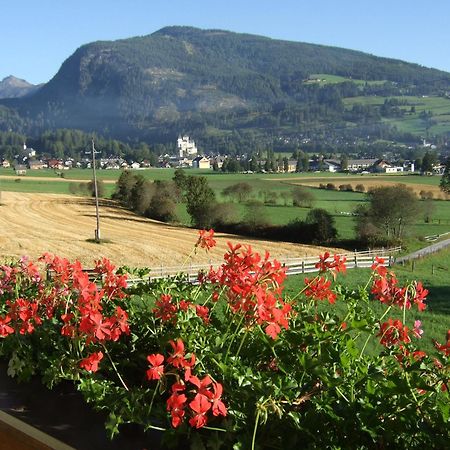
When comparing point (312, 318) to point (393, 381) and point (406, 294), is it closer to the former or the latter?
point (406, 294)

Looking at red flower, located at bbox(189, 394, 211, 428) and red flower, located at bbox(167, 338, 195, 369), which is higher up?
red flower, located at bbox(167, 338, 195, 369)

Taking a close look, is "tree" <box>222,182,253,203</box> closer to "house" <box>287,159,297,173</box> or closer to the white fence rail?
the white fence rail

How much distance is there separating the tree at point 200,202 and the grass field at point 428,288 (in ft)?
52.6

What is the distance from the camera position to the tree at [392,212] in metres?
37.5

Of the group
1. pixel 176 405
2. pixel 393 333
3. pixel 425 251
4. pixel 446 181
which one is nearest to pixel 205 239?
pixel 393 333

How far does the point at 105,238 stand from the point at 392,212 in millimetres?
18118

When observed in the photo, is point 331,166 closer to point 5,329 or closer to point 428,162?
point 428,162

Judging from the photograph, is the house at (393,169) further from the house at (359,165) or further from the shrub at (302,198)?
the shrub at (302,198)

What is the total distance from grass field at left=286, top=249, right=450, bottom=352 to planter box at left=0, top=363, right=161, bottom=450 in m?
1.78

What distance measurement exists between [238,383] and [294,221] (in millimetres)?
37665

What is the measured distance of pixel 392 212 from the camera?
37625 mm

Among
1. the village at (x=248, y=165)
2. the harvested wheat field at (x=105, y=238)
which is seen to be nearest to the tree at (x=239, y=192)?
the harvested wheat field at (x=105, y=238)

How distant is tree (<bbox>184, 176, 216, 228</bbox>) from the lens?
138ft

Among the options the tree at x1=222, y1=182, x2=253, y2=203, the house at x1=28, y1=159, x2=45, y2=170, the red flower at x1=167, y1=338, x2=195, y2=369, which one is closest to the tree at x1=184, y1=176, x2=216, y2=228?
the tree at x1=222, y1=182, x2=253, y2=203
